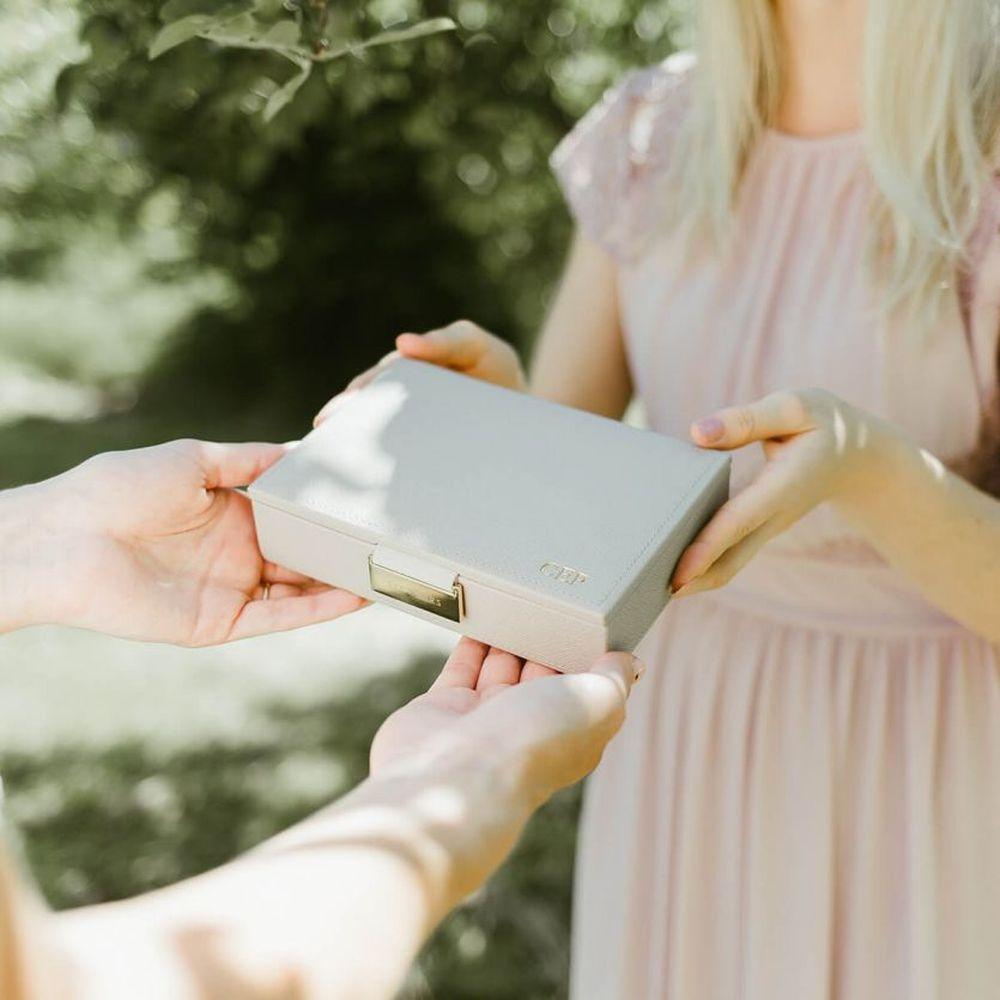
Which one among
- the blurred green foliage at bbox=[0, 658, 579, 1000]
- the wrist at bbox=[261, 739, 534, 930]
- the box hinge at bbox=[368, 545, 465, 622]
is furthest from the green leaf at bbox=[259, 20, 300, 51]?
the blurred green foliage at bbox=[0, 658, 579, 1000]

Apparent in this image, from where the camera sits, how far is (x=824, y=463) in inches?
45.2

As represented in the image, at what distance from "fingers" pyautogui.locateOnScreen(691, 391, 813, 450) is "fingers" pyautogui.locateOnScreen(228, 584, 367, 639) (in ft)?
1.47

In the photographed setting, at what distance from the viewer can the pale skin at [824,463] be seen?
3.79 ft

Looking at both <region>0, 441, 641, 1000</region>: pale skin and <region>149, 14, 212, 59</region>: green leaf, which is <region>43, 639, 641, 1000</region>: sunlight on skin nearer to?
<region>0, 441, 641, 1000</region>: pale skin

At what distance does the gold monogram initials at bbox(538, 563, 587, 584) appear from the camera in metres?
1.10

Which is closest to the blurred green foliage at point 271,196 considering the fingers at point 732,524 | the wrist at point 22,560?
the wrist at point 22,560

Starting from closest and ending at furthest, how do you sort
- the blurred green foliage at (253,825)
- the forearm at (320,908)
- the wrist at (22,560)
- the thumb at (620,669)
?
the forearm at (320,908) < the thumb at (620,669) < the wrist at (22,560) < the blurred green foliage at (253,825)

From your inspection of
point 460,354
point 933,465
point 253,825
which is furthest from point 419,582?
point 253,825

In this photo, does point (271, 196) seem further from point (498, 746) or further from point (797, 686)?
point (498, 746)

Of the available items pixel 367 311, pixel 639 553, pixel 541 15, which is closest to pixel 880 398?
pixel 639 553

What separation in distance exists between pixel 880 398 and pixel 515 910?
5.74 feet

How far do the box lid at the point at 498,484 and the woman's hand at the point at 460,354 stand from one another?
0.05m

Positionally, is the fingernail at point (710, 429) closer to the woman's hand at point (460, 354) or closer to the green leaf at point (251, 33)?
the woman's hand at point (460, 354)

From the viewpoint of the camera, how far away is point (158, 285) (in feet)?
19.0
